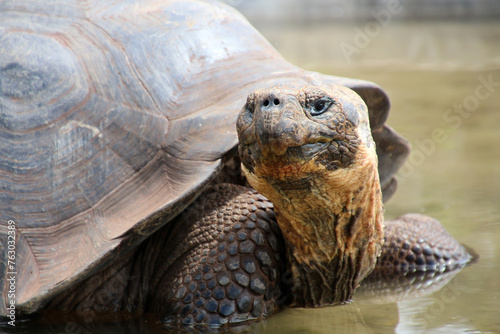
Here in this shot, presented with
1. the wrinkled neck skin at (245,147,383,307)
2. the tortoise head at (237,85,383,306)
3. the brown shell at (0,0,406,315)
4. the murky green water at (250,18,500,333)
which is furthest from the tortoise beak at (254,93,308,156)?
the murky green water at (250,18,500,333)

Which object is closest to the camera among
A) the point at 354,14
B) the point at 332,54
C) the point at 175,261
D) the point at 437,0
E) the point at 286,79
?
the point at 175,261

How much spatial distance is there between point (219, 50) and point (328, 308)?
57.1 inches

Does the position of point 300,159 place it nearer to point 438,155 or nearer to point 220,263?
point 220,263

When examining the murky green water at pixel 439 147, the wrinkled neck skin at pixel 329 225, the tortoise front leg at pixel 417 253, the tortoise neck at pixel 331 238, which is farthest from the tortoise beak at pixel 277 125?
the tortoise front leg at pixel 417 253

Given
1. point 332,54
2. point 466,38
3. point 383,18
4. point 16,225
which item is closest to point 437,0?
point 383,18

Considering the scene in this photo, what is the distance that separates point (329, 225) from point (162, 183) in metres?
0.76

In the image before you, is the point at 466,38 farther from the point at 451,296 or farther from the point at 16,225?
the point at 16,225

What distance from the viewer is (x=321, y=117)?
2.47 m

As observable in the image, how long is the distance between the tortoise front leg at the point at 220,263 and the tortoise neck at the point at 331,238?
0.11 meters

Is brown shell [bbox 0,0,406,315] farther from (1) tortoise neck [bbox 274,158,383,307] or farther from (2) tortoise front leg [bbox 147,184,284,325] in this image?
(1) tortoise neck [bbox 274,158,383,307]

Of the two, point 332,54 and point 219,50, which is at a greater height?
point 332,54

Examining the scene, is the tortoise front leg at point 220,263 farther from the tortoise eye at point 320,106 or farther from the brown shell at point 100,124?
the tortoise eye at point 320,106

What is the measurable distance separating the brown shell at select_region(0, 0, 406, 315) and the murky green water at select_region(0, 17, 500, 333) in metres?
0.43

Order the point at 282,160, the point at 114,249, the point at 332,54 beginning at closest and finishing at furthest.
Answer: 1. the point at 282,160
2. the point at 114,249
3. the point at 332,54
